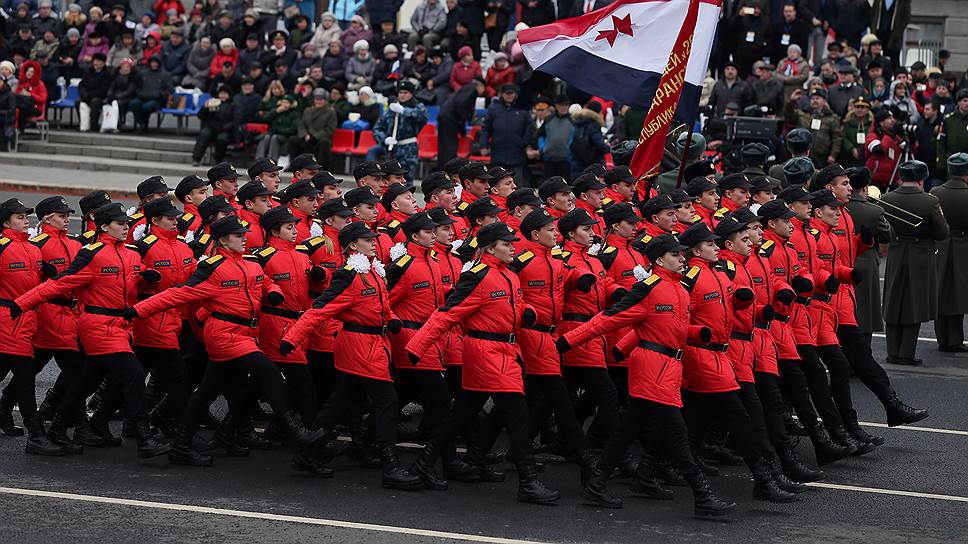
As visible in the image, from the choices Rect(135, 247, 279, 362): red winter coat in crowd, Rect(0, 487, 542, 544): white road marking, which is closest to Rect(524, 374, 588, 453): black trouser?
Rect(0, 487, 542, 544): white road marking

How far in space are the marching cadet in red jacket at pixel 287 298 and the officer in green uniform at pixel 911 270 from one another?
21.0 feet

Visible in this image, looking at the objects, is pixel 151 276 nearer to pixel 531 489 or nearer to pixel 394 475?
pixel 394 475

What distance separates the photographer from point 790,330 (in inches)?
438

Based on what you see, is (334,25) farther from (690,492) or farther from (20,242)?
(690,492)

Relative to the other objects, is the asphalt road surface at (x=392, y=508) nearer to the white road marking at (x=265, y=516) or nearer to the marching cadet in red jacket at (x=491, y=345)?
the white road marking at (x=265, y=516)

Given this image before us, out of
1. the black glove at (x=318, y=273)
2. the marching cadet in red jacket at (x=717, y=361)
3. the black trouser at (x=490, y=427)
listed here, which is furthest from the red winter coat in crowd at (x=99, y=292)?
the marching cadet in red jacket at (x=717, y=361)

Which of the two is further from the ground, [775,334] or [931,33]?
[931,33]

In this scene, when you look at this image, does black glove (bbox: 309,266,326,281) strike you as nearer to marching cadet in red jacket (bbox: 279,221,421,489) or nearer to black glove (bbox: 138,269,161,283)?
marching cadet in red jacket (bbox: 279,221,421,489)

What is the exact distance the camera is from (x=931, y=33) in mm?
29641

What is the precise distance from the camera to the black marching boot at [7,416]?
445 inches

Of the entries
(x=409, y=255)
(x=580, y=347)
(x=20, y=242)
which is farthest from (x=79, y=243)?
(x=580, y=347)

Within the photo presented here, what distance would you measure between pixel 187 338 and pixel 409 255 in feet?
7.34

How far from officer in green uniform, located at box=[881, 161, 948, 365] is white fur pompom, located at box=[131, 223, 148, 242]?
711cm

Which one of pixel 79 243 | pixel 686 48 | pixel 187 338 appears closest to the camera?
pixel 79 243
